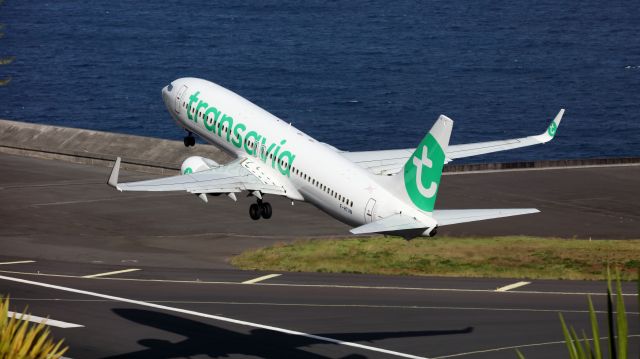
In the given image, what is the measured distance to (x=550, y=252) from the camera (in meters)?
73.4

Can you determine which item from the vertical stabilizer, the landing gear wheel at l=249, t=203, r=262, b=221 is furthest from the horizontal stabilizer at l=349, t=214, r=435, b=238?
the landing gear wheel at l=249, t=203, r=262, b=221

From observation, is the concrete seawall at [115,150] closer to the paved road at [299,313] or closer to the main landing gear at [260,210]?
the main landing gear at [260,210]

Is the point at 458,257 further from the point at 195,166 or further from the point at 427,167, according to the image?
the point at 195,166

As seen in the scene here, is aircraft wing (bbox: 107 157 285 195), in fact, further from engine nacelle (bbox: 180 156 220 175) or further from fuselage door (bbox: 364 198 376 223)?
fuselage door (bbox: 364 198 376 223)

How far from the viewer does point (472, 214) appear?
5700 cm

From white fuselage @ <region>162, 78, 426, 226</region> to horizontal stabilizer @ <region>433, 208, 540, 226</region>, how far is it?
4.22ft

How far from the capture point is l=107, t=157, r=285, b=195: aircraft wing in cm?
7012

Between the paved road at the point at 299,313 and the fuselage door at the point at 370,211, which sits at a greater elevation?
the fuselage door at the point at 370,211

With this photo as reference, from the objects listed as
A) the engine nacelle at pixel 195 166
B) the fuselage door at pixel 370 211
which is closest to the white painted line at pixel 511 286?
the fuselage door at pixel 370 211

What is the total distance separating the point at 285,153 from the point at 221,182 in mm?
4451

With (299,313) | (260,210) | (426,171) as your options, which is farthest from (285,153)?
(299,313)

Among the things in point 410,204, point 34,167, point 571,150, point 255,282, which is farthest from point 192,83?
point 571,150

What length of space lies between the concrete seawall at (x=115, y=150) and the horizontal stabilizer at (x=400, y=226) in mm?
46167

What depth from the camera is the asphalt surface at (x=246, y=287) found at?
5281cm
